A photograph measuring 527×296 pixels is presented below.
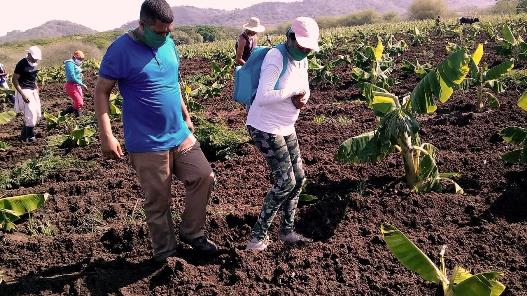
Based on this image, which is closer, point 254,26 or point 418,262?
point 418,262

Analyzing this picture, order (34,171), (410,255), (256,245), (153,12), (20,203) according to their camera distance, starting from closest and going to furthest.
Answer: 1. (410,255)
2. (153,12)
3. (20,203)
4. (256,245)
5. (34,171)

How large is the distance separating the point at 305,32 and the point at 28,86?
21.8 ft

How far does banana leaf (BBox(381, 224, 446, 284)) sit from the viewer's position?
2.90m

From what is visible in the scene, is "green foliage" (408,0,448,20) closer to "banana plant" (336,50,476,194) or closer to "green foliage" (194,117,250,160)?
"green foliage" (194,117,250,160)

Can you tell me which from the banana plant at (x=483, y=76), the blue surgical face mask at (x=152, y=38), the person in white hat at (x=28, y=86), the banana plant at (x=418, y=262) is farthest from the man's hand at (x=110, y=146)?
the person in white hat at (x=28, y=86)

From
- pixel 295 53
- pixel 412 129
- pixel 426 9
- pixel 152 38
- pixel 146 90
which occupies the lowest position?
pixel 426 9

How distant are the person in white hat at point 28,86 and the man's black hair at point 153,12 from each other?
5.66m

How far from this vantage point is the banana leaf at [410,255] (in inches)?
114

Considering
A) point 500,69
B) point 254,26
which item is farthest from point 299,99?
point 500,69

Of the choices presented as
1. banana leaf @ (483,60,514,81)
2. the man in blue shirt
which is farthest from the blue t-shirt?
banana leaf @ (483,60,514,81)

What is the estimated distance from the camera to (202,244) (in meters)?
4.13

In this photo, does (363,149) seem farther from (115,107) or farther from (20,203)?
(115,107)

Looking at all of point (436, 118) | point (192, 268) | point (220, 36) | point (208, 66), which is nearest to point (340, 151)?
point (192, 268)

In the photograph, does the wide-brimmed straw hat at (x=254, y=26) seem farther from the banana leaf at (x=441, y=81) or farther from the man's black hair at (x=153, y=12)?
the man's black hair at (x=153, y=12)
